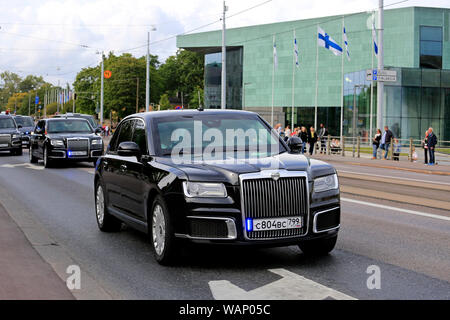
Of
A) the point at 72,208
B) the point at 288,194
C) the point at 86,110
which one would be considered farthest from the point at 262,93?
the point at 288,194

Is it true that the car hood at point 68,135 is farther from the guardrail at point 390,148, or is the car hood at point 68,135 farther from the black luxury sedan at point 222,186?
the black luxury sedan at point 222,186

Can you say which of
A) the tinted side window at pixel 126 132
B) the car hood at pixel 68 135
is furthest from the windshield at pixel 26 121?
the tinted side window at pixel 126 132

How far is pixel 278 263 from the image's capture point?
7.06 m

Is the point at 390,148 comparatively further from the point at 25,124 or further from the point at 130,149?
the point at 130,149

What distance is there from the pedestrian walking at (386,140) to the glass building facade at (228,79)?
49.5m

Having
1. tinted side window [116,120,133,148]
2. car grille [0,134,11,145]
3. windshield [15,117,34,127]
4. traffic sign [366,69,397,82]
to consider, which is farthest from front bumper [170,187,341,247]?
windshield [15,117,34,127]

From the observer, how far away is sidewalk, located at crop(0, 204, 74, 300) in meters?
5.48

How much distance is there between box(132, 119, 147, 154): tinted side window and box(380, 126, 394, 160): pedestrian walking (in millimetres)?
24296

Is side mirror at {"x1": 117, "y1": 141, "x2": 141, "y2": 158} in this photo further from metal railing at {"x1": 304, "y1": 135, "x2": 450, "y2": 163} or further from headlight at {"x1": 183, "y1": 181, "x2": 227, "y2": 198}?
metal railing at {"x1": 304, "y1": 135, "x2": 450, "y2": 163}

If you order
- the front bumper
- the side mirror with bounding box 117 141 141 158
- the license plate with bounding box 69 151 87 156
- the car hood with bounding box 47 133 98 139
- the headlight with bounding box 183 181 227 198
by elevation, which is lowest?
the front bumper

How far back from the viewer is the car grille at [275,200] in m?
6.51

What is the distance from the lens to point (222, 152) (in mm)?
7590
